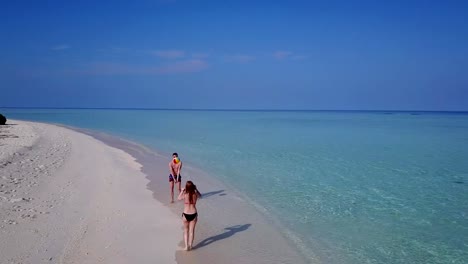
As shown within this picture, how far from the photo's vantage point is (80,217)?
1095 centimetres

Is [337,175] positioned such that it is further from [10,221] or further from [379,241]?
[10,221]

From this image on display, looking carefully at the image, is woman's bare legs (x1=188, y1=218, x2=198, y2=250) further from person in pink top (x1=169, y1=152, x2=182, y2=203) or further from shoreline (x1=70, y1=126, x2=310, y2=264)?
person in pink top (x1=169, y1=152, x2=182, y2=203)

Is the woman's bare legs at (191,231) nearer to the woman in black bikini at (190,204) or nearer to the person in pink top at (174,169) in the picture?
the woman in black bikini at (190,204)

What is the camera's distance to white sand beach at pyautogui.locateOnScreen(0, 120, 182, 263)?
27.6ft

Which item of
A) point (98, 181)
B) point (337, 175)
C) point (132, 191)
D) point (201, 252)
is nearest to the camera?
point (201, 252)

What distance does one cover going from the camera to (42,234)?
364 inches

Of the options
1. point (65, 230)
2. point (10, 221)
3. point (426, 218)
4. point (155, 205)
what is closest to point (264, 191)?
point (155, 205)

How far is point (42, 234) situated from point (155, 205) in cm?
426

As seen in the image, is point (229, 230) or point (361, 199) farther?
point (361, 199)

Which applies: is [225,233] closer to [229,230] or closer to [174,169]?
→ [229,230]

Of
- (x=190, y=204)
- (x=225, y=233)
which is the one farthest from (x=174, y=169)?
(x=190, y=204)

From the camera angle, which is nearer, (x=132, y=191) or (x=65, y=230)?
(x=65, y=230)

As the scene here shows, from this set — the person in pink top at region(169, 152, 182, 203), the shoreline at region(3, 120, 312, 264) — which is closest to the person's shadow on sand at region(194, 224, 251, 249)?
the shoreline at region(3, 120, 312, 264)

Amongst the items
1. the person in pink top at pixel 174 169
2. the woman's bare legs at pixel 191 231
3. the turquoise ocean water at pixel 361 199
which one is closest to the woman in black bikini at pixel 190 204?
the woman's bare legs at pixel 191 231
